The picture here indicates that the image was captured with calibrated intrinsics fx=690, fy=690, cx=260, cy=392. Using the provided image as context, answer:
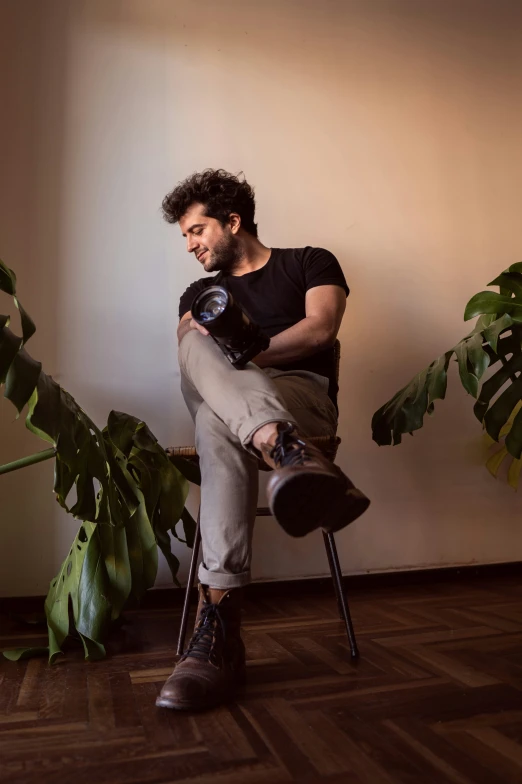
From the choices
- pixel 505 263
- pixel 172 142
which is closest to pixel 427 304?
pixel 505 263

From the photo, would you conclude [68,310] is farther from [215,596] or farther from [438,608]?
[438,608]

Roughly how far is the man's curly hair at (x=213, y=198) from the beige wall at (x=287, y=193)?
271 mm

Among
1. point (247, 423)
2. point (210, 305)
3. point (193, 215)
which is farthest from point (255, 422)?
point (193, 215)

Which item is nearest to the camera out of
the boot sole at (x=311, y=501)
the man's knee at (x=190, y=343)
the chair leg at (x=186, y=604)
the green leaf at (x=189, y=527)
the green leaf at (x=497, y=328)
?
the boot sole at (x=311, y=501)

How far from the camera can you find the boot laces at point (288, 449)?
3.64 feet

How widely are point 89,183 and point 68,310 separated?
1.37ft

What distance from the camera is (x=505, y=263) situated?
8.52ft

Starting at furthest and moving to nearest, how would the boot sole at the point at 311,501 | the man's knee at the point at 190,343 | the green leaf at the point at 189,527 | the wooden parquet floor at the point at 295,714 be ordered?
the green leaf at the point at 189,527, the man's knee at the point at 190,343, the boot sole at the point at 311,501, the wooden parquet floor at the point at 295,714

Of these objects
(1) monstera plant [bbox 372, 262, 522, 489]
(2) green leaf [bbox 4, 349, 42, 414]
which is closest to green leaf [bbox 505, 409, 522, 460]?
(1) monstera plant [bbox 372, 262, 522, 489]

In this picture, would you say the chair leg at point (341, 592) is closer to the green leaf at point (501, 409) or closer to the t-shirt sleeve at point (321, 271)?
the green leaf at point (501, 409)

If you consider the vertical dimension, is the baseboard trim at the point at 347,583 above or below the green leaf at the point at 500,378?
below

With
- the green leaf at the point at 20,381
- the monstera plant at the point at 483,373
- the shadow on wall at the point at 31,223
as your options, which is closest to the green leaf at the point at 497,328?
the monstera plant at the point at 483,373

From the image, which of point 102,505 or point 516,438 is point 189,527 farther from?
point 516,438

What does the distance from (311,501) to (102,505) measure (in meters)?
0.58
